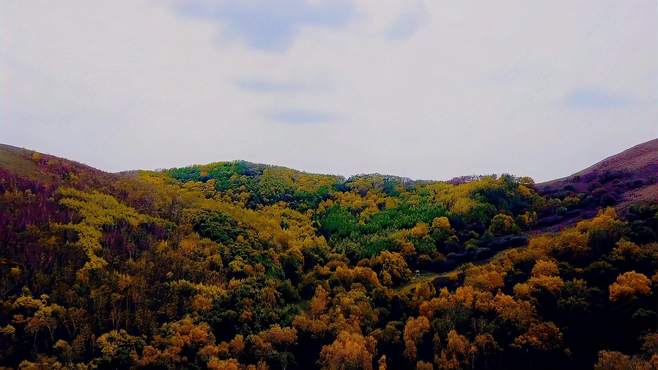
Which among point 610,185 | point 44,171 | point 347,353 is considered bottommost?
point 347,353

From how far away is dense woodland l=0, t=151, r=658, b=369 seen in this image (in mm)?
57594

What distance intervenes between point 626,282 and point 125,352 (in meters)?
56.8

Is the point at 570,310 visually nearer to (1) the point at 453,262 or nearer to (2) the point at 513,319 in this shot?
(2) the point at 513,319

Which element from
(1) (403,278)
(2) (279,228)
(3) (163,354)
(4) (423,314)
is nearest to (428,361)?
(4) (423,314)

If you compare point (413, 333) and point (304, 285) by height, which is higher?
point (304, 285)

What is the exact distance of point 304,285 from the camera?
83.1m

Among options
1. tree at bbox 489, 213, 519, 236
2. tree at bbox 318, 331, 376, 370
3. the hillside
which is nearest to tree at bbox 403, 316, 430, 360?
tree at bbox 318, 331, 376, 370

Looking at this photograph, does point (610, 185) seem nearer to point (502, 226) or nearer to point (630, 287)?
point (502, 226)

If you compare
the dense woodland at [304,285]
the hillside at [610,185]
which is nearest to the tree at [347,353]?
the dense woodland at [304,285]

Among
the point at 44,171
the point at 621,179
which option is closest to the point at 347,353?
the point at 44,171

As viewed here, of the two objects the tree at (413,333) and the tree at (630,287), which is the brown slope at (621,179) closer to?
the tree at (630,287)

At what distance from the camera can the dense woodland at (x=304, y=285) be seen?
2267 inches

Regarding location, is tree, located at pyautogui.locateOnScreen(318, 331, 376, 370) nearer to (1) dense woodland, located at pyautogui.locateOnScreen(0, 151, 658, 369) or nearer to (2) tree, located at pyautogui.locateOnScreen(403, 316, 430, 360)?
(1) dense woodland, located at pyautogui.locateOnScreen(0, 151, 658, 369)

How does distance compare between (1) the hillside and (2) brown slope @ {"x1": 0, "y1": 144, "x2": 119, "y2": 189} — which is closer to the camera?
(2) brown slope @ {"x1": 0, "y1": 144, "x2": 119, "y2": 189}
